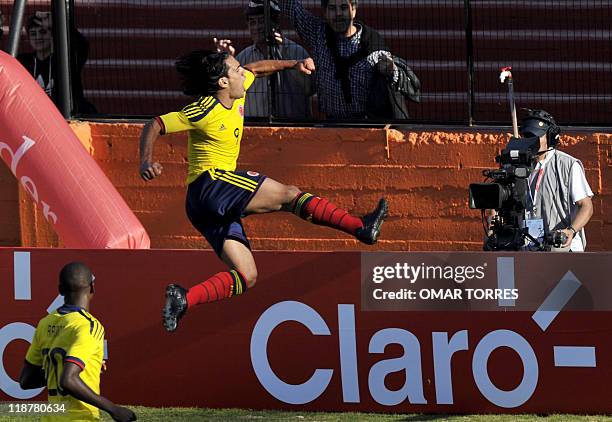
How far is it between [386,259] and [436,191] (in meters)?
2.44

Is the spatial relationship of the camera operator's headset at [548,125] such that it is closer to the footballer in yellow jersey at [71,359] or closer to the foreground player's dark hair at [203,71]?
the foreground player's dark hair at [203,71]

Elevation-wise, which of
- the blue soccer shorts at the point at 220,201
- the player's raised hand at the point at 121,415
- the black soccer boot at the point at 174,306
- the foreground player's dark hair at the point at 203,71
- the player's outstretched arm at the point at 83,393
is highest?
the foreground player's dark hair at the point at 203,71

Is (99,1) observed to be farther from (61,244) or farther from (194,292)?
(194,292)

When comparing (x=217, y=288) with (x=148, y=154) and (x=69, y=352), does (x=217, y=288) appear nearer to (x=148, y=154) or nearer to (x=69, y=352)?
(x=148, y=154)

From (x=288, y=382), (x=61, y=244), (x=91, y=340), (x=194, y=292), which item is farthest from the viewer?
(x=61, y=244)

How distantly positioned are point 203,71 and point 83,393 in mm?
3349

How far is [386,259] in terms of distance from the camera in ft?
33.5

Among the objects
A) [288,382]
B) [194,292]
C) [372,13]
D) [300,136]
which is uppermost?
[372,13]

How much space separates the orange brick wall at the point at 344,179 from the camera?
1244cm

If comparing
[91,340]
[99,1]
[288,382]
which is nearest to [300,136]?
[99,1]

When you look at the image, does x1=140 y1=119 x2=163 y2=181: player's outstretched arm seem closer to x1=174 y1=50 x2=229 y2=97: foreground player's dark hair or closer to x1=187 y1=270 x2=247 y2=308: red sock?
x1=174 y1=50 x2=229 y2=97: foreground player's dark hair

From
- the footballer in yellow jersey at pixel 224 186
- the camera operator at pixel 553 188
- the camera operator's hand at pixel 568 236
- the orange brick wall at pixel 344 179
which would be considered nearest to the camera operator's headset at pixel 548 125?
the camera operator at pixel 553 188

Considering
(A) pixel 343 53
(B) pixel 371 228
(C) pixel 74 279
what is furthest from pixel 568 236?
(C) pixel 74 279

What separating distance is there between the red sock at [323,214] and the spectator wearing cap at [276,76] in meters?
2.57
